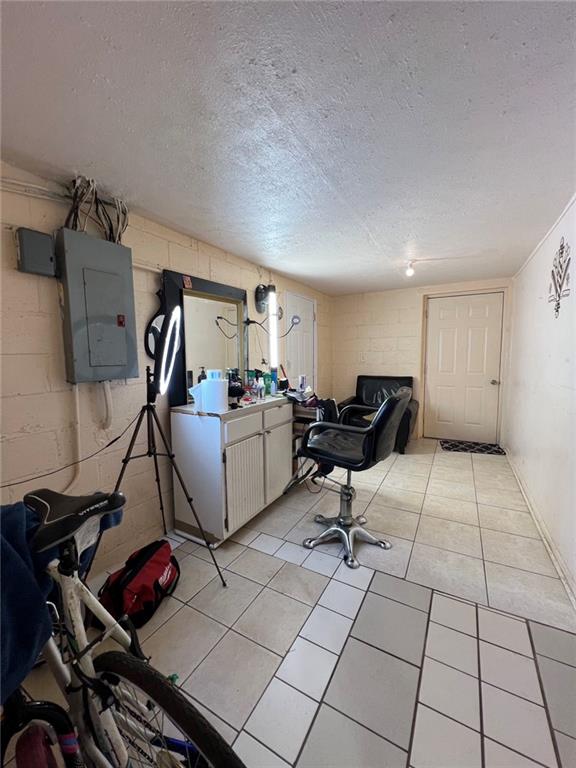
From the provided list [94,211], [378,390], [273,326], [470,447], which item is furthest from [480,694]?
[378,390]

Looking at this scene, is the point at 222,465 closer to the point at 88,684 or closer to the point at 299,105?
the point at 88,684

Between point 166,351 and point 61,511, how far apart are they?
4.40 feet

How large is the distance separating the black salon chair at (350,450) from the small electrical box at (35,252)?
1.76 m

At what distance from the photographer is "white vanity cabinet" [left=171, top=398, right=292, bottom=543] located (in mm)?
2059

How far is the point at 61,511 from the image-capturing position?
0.80 m

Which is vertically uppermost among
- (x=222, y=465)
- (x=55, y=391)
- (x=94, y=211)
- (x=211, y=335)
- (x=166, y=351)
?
(x=94, y=211)

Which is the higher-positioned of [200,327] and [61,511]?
[200,327]

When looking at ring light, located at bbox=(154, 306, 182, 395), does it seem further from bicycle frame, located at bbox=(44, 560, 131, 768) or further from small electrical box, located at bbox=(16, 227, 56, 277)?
bicycle frame, located at bbox=(44, 560, 131, 768)

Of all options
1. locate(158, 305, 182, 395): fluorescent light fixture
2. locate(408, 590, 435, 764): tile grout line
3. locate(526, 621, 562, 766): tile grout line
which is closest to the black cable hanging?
locate(158, 305, 182, 395): fluorescent light fixture

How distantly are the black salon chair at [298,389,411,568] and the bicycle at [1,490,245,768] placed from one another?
4.45 ft

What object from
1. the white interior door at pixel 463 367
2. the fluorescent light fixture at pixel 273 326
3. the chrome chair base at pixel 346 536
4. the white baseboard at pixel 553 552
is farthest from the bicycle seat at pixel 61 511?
the white interior door at pixel 463 367

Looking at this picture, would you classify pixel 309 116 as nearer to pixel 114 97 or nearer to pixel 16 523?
pixel 114 97

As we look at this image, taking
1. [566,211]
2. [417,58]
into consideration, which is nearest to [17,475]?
[417,58]

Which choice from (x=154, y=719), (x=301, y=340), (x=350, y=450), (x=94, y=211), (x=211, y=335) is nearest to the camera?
(x=154, y=719)
